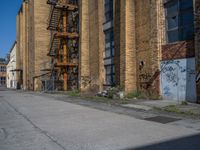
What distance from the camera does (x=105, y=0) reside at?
2619 centimetres

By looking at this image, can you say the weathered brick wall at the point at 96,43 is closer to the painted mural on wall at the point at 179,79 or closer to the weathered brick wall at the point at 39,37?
the painted mural on wall at the point at 179,79

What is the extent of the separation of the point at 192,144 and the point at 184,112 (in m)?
5.51

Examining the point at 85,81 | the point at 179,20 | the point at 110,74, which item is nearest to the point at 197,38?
the point at 179,20

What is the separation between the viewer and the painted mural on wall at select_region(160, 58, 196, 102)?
15633 millimetres

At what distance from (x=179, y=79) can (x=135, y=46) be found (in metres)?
5.29

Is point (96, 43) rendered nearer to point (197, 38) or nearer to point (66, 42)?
point (66, 42)

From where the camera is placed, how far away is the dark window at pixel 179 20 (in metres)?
16.1

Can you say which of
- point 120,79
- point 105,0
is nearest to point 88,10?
point 105,0

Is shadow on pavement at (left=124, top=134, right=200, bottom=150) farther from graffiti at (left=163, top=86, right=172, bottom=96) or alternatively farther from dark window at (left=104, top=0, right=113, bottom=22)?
dark window at (left=104, top=0, right=113, bottom=22)

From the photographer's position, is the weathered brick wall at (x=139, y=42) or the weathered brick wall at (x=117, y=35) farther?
the weathered brick wall at (x=117, y=35)

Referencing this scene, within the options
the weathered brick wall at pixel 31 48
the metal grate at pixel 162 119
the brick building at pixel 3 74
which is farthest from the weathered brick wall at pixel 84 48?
the brick building at pixel 3 74

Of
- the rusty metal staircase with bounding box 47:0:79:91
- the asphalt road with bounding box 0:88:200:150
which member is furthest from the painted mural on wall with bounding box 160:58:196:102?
the rusty metal staircase with bounding box 47:0:79:91

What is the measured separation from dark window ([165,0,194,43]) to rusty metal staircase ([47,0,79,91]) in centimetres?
1645

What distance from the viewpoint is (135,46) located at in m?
20.9
